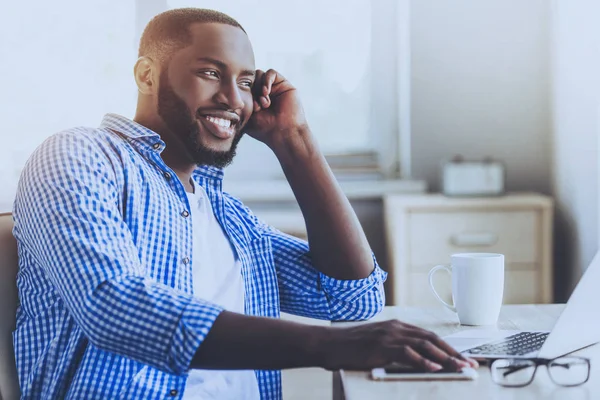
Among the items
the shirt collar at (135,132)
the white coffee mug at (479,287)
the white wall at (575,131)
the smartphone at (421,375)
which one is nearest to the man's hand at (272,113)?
the shirt collar at (135,132)

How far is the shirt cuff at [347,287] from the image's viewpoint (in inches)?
51.4

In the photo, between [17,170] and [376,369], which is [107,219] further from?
[17,170]

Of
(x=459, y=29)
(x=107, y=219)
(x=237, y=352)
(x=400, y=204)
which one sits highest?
(x=459, y=29)

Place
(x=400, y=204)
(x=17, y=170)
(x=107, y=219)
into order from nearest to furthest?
(x=107, y=219) → (x=400, y=204) → (x=17, y=170)

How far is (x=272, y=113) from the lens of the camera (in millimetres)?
1467

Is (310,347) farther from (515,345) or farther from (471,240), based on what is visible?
(471,240)

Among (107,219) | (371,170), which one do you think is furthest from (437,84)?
(107,219)

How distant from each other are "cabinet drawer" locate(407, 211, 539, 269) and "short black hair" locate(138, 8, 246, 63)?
54.7 inches

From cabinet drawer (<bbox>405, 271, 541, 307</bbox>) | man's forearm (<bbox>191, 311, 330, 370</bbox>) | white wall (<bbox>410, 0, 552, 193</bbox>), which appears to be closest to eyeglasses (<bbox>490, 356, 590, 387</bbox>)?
man's forearm (<bbox>191, 311, 330, 370</bbox>)

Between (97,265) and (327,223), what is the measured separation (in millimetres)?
545

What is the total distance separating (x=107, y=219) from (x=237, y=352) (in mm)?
262

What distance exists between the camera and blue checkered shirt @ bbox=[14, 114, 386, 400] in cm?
84

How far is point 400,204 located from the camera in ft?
8.50

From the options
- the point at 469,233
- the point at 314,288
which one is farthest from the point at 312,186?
the point at 469,233
